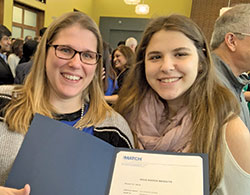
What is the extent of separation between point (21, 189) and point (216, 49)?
1.49m

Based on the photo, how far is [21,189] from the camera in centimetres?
86

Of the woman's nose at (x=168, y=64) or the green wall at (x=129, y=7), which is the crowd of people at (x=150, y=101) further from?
the green wall at (x=129, y=7)

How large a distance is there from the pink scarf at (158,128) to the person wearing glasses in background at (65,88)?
7 cm

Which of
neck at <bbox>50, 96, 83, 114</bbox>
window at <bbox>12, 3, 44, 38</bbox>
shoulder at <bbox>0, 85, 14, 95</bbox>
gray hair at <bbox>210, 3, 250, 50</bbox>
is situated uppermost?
window at <bbox>12, 3, 44, 38</bbox>

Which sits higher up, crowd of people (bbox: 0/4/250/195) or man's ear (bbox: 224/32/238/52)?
man's ear (bbox: 224/32/238/52)

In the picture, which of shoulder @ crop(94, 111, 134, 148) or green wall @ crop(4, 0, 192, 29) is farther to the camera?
green wall @ crop(4, 0, 192, 29)

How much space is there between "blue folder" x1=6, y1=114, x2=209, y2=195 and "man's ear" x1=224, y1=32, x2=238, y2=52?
1.04 m

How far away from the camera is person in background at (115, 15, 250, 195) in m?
1.06

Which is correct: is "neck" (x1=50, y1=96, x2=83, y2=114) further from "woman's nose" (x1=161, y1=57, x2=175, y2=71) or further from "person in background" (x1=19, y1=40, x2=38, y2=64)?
"person in background" (x1=19, y1=40, x2=38, y2=64)

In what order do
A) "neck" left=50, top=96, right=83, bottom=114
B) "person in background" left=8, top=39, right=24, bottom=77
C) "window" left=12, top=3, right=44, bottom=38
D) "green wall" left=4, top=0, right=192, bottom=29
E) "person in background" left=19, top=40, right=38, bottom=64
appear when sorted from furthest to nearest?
1. "green wall" left=4, top=0, right=192, bottom=29
2. "window" left=12, top=3, right=44, bottom=38
3. "person in background" left=8, top=39, right=24, bottom=77
4. "person in background" left=19, top=40, right=38, bottom=64
5. "neck" left=50, top=96, right=83, bottom=114

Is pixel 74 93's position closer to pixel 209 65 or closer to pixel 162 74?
pixel 162 74

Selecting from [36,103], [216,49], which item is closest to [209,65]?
[216,49]

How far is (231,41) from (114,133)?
1.02 metres

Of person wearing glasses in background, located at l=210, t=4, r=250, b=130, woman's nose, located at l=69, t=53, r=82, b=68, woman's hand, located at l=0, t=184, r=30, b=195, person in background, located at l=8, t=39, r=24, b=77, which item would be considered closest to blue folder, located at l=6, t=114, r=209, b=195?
woman's hand, located at l=0, t=184, r=30, b=195
